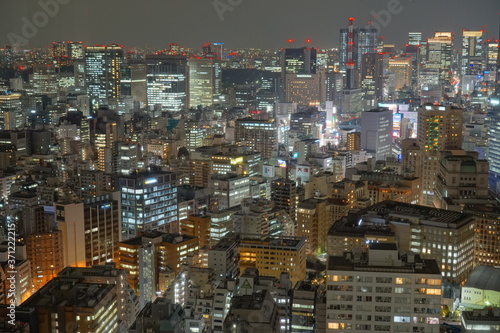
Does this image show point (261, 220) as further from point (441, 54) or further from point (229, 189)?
point (441, 54)

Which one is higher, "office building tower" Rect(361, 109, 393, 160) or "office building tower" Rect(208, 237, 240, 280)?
"office building tower" Rect(361, 109, 393, 160)

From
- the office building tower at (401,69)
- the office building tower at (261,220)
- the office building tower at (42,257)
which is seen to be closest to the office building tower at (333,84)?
the office building tower at (401,69)

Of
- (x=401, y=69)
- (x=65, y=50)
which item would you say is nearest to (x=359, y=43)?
(x=401, y=69)

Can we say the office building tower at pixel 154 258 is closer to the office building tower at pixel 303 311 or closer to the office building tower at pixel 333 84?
the office building tower at pixel 303 311

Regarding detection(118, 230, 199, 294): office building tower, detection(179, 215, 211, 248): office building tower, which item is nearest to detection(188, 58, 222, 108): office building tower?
detection(179, 215, 211, 248): office building tower

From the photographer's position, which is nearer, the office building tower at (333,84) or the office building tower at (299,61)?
the office building tower at (333,84)

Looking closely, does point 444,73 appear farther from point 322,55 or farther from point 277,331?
point 277,331

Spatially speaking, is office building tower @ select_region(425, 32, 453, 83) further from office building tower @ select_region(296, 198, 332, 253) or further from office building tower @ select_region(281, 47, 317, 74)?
office building tower @ select_region(296, 198, 332, 253)
